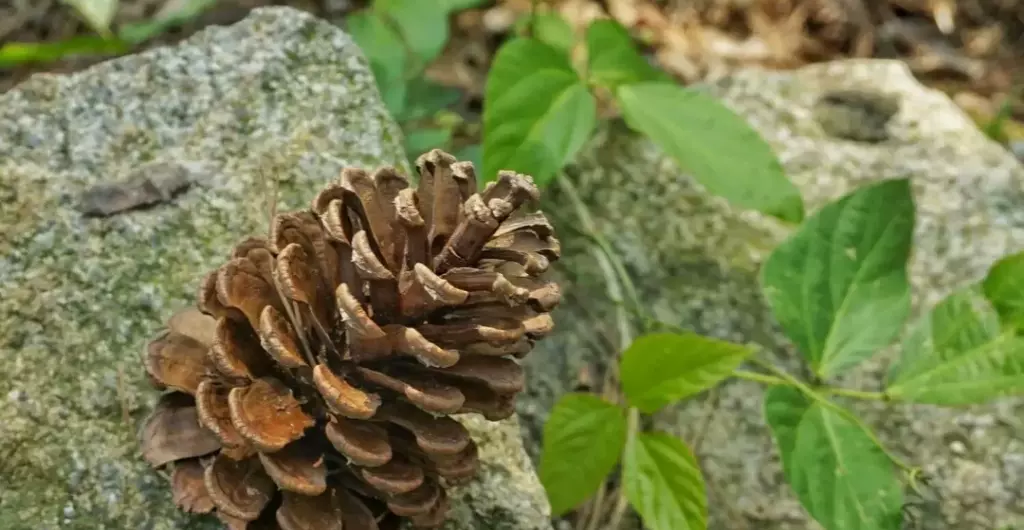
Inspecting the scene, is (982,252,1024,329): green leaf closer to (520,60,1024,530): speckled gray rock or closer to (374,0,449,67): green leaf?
(520,60,1024,530): speckled gray rock

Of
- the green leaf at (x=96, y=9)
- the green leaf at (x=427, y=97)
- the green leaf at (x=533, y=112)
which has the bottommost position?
the green leaf at (x=427, y=97)

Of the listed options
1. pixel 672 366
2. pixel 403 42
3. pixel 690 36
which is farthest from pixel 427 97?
pixel 690 36

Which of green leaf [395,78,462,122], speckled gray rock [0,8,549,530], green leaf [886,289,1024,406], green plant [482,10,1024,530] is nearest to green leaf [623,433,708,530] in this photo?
green plant [482,10,1024,530]

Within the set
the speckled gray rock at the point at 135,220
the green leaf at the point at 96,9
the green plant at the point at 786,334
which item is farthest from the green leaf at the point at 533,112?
the green leaf at the point at 96,9

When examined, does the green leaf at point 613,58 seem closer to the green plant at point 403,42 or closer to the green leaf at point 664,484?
the green plant at point 403,42

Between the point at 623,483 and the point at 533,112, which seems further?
the point at 533,112

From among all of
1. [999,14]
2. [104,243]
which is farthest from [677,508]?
[999,14]

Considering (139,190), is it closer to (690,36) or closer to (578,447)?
(578,447)
